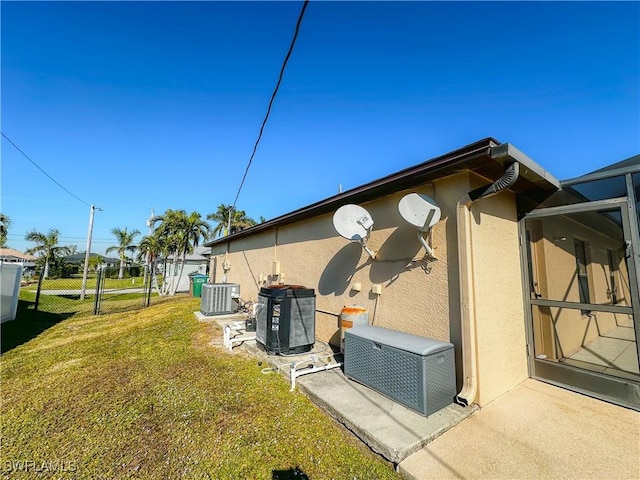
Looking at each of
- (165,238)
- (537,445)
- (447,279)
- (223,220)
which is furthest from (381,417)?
(223,220)

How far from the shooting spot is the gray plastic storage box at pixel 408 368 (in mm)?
2727

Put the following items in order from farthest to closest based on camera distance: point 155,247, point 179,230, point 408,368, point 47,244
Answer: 1. point 47,244
2. point 155,247
3. point 179,230
4. point 408,368

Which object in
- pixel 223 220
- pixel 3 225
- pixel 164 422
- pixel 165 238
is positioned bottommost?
pixel 164 422

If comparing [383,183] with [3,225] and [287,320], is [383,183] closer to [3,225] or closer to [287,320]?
[287,320]

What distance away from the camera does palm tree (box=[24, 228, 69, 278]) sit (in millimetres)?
30225

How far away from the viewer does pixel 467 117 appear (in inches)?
261

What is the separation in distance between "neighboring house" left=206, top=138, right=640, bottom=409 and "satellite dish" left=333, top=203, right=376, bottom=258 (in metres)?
0.24

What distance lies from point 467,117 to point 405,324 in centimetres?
580

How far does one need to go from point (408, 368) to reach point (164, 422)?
268cm

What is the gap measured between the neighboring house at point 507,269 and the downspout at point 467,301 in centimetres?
1

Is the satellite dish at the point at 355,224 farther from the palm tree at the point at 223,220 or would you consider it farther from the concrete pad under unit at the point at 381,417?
the palm tree at the point at 223,220

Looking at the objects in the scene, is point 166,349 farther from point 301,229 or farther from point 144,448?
point 301,229

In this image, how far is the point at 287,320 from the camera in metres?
4.54

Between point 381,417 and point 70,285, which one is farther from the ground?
point 381,417
